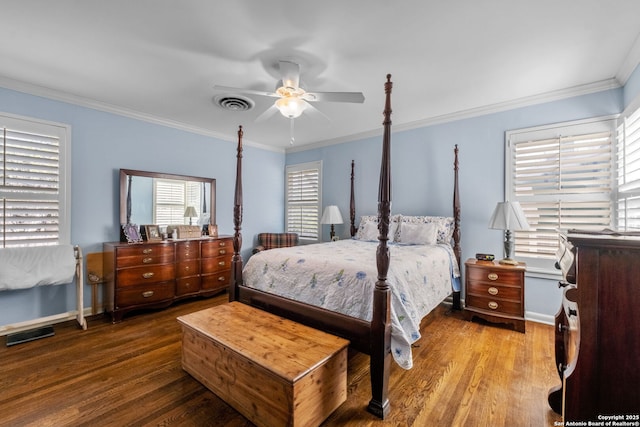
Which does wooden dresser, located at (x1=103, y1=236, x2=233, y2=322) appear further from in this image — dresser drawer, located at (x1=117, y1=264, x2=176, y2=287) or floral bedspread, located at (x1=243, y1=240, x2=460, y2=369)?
floral bedspread, located at (x1=243, y1=240, x2=460, y2=369)

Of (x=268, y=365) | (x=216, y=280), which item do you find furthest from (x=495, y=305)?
(x=216, y=280)

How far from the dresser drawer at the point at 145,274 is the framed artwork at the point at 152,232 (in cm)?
42

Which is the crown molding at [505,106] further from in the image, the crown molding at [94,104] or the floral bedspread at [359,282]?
the crown molding at [94,104]

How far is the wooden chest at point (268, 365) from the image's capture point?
A: 1.49 metres

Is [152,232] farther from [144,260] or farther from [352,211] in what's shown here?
[352,211]

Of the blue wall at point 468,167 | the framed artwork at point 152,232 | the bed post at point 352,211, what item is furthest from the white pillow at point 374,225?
the framed artwork at point 152,232

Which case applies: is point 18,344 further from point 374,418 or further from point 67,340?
point 374,418

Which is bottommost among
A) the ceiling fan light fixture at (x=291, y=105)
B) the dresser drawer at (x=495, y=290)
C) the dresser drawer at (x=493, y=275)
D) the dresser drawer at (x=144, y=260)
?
the dresser drawer at (x=495, y=290)

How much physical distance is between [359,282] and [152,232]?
3087 mm

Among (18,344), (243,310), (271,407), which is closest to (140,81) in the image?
(243,310)

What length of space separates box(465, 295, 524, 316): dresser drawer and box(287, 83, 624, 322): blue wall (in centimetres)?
48

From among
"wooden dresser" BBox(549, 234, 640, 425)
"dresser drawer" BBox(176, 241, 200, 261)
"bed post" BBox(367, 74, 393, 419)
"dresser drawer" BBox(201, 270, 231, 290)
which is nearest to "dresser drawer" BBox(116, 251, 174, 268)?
"dresser drawer" BBox(176, 241, 200, 261)

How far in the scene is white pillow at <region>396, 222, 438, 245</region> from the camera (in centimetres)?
344

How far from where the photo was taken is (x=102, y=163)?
136 inches
